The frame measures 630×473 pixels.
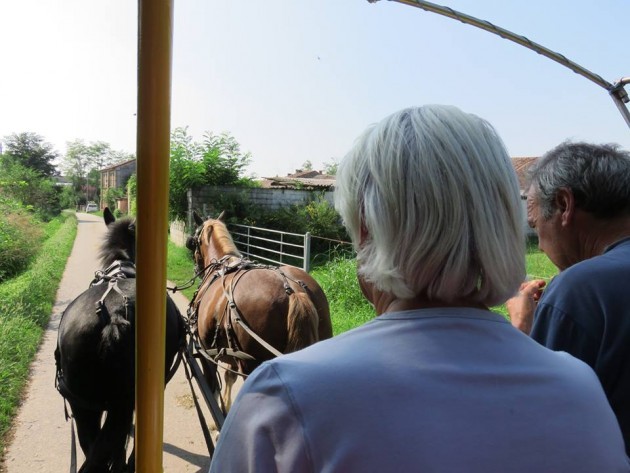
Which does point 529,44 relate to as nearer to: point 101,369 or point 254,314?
point 254,314

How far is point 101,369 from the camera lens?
8.80 feet

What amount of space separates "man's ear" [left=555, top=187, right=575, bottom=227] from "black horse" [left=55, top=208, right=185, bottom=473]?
7.66 ft

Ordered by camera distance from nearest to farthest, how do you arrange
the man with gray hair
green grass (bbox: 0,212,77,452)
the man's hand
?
the man with gray hair
the man's hand
green grass (bbox: 0,212,77,452)

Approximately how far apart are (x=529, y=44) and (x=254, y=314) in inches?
101

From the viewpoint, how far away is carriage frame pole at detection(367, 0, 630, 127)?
2.38m

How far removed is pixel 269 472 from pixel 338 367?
19 centimetres

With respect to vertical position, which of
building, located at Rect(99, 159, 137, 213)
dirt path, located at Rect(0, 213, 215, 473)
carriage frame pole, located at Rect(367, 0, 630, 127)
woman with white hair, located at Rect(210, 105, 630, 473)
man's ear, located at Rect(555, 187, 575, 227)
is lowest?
dirt path, located at Rect(0, 213, 215, 473)

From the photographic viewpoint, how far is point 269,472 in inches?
27.2

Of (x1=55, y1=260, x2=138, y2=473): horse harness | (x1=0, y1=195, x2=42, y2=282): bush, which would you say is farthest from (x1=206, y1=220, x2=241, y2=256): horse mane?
(x1=0, y1=195, x2=42, y2=282): bush

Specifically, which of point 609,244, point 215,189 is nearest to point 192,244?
point 609,244

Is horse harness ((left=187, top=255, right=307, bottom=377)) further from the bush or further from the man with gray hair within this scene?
the bush

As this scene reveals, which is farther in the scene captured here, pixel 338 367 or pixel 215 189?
pixel 215 189

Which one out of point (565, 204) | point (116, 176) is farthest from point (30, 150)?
point (565, 204)

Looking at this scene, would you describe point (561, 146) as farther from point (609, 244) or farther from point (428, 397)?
point (428, 397)
